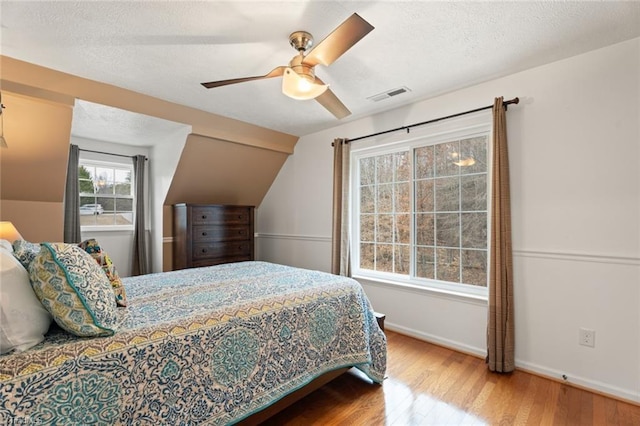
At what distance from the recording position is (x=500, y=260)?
94.9 inches

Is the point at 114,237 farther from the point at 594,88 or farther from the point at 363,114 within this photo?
the point at 594,88

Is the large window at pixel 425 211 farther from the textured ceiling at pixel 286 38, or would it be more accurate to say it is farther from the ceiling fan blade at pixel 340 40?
the ceiling fan blade at pixel 340 40

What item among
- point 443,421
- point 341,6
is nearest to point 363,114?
point 341,6

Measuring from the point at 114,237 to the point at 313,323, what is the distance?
3701mm

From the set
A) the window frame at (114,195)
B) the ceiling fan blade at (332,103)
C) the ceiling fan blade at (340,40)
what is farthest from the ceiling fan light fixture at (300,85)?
the window frame at (114,195)

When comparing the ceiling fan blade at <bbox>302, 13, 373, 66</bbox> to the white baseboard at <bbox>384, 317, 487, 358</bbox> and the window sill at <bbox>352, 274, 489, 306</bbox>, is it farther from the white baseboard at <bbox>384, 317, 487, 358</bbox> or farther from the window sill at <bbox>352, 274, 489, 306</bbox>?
the white baseboard at <bbox>384, 317, 487, 358</bbox>

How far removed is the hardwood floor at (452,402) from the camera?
180 cm

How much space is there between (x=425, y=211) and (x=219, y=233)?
2617 millimetres

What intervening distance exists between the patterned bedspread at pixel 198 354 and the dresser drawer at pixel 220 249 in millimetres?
1644

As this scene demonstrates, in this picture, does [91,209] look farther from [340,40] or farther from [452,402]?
[452,402]

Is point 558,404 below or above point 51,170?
below

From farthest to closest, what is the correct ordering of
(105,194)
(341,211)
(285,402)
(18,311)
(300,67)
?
(105,194) → (341,211) → (300,67) → (285,402) → (18,311)

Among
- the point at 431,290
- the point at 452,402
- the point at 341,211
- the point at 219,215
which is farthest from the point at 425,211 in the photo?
the point at 219,215

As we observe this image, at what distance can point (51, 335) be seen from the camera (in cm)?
117
